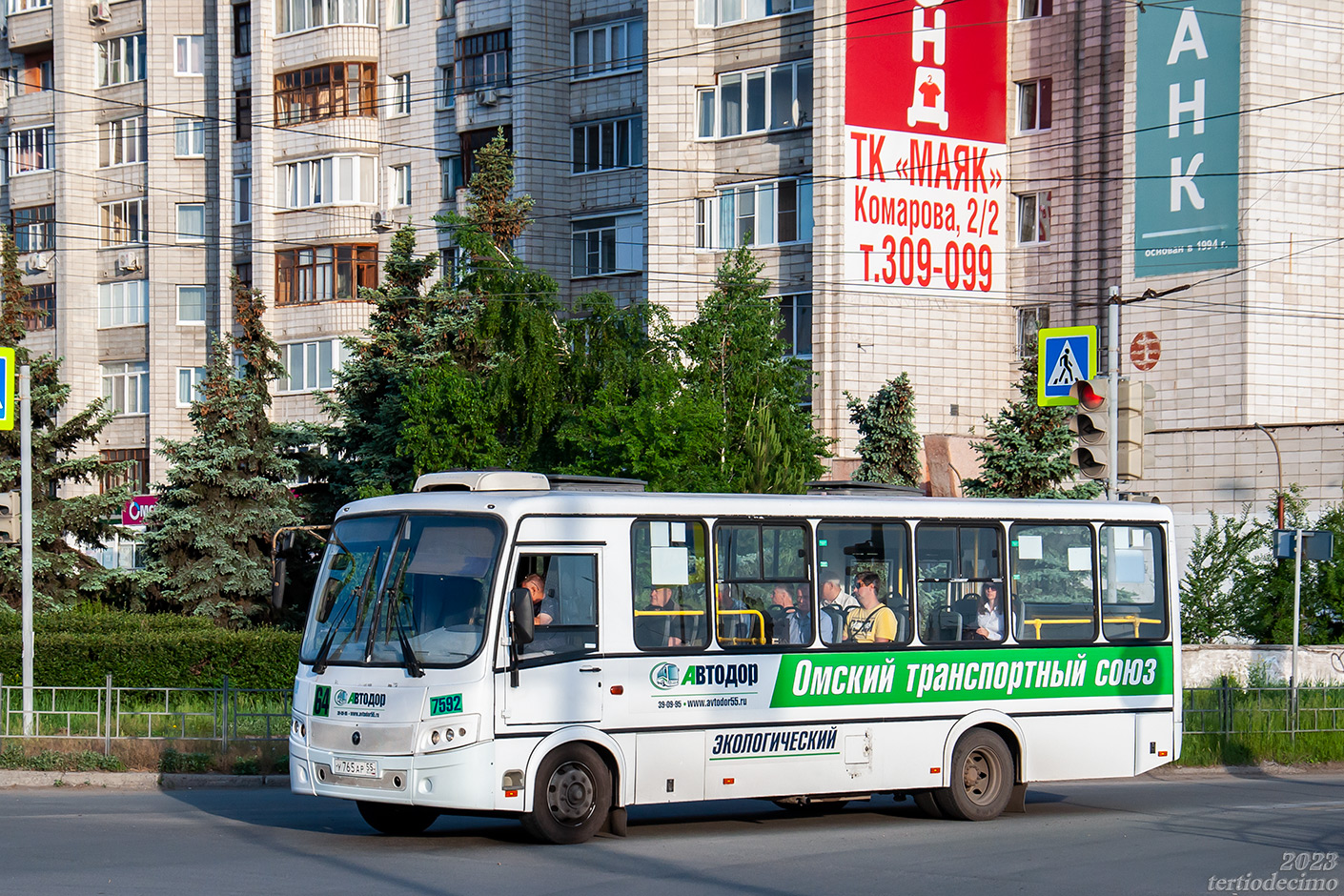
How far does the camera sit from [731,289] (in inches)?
1232

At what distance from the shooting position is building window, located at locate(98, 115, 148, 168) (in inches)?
2208

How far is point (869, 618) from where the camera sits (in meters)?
14.6

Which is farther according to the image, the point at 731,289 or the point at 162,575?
the point at 162,575

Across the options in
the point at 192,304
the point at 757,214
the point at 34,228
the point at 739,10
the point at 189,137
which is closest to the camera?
the point at 757,214

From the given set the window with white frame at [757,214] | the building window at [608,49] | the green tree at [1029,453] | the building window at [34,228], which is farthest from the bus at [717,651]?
the building window at [34,228]

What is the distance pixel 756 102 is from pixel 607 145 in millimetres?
6063

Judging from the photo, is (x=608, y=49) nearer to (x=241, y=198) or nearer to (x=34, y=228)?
(x=241, y=198)

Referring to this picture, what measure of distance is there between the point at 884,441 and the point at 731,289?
→ 6675 millimetres

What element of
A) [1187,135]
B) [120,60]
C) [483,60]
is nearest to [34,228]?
[120,60]

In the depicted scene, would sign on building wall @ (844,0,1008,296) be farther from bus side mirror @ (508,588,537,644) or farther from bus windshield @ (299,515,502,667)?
bus side mirror @ (508,588,537,644)

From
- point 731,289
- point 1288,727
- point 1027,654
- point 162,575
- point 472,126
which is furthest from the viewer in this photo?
point 472,126

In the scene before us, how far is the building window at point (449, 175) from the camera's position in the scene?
4778 cm

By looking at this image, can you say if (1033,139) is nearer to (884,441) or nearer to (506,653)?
(884,441)

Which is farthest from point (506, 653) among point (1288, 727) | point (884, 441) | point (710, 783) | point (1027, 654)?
point (884, 441)
